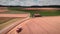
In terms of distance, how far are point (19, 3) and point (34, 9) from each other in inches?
12.4

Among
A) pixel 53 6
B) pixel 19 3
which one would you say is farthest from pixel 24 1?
pixel 53 6

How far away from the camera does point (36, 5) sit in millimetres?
2426

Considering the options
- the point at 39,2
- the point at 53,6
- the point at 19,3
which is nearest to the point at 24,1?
the point at 19,3

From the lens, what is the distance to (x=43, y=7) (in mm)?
2400

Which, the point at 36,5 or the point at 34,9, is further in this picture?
the point at 36,5

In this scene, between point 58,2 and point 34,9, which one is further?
point 58,2

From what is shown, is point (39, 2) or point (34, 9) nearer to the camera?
point (34, 9)

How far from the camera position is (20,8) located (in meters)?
2.32

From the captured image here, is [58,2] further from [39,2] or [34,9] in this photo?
[34,9]

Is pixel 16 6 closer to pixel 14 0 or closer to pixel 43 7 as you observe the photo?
pixel 14 0

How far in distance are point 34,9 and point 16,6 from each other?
343mm

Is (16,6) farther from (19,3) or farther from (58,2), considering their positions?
(58,2)

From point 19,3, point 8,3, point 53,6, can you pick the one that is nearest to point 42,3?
point 53,6

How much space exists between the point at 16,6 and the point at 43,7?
19.1 inches
